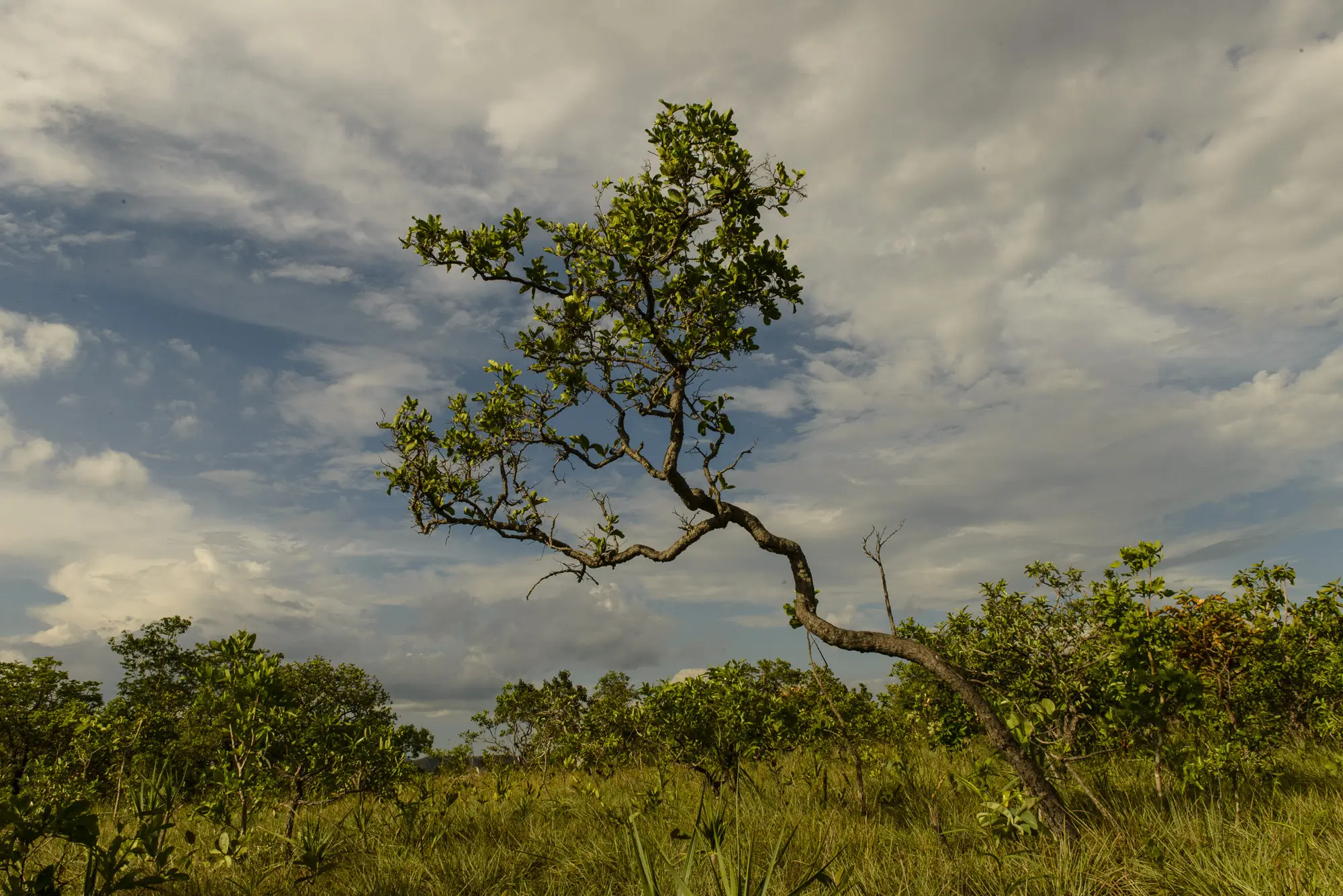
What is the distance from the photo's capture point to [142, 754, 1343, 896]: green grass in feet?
17.7

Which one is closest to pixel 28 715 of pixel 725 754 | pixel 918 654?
pixel 725 754

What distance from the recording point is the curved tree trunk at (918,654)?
6621 millimetres

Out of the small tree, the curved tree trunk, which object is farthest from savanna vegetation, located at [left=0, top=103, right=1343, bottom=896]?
the small tree

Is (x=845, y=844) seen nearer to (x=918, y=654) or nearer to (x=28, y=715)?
(x=918, y=654)

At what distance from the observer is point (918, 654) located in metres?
7.38

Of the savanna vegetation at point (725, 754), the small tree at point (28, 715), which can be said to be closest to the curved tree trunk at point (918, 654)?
the savanna vegetation at point (725, 754)

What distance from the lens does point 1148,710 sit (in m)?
7.31

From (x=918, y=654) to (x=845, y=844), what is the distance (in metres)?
2.00

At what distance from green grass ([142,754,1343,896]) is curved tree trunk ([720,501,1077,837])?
38 cm

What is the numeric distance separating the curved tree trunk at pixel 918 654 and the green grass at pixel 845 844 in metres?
0.38

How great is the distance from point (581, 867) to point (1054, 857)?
4.11 metres

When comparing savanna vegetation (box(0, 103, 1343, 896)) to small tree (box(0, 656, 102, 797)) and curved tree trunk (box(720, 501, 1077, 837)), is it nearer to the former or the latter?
curved tree trunk (box(720, 501, 1077, 837))

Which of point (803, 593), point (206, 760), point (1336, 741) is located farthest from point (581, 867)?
point (206, 760)

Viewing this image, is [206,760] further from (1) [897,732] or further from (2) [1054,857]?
(2) [1054,857]
